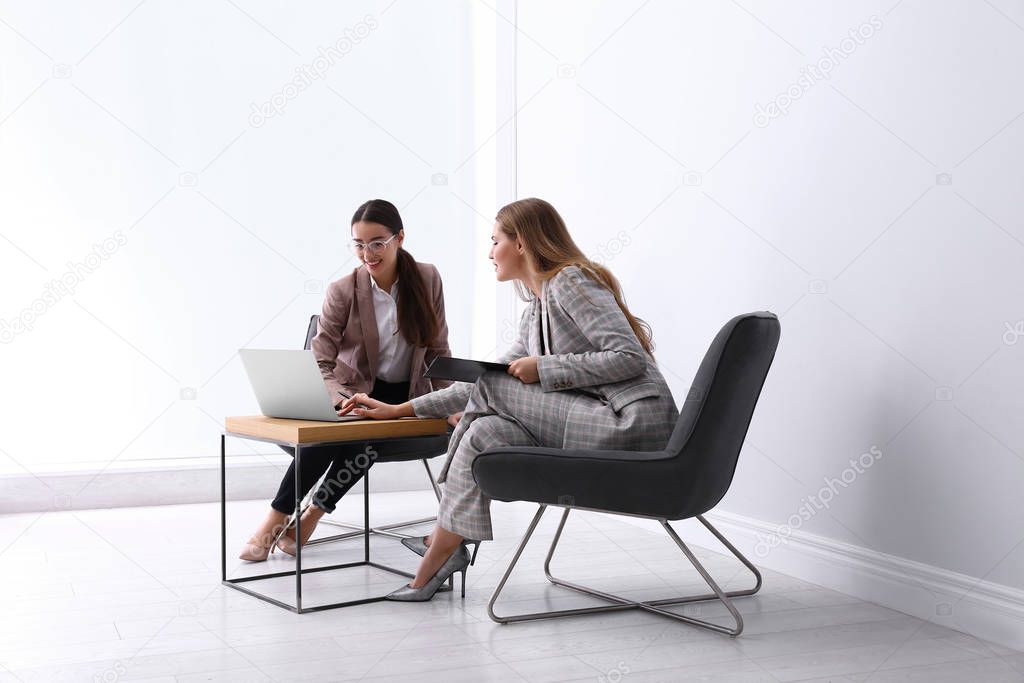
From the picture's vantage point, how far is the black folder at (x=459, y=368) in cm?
230

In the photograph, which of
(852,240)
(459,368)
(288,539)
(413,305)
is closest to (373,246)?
(413,305)

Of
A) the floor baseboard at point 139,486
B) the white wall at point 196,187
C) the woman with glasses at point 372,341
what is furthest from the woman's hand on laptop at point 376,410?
the white wall at point 196,187

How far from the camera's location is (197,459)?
172 inches

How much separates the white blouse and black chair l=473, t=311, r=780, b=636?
919mm

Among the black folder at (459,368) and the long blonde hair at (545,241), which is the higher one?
the long blonde hair at (545,241)

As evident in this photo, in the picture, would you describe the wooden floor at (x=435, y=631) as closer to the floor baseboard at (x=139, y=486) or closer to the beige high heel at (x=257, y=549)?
the beige high heel at (x=257, y=549)

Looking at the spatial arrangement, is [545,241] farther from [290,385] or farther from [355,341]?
[355,341]

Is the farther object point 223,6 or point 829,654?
point 223,6

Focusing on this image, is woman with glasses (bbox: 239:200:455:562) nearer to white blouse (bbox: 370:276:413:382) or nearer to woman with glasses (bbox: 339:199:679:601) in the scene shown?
white blouse (bbox: 370:276:413:382)

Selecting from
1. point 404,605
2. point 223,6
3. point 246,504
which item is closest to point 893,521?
point 404,605

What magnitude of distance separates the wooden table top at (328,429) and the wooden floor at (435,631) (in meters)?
0.44

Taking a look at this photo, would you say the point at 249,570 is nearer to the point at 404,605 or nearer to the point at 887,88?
the point at 404,605

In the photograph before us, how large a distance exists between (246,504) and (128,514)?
0.49m

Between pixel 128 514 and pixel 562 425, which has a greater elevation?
pixel 562 425
